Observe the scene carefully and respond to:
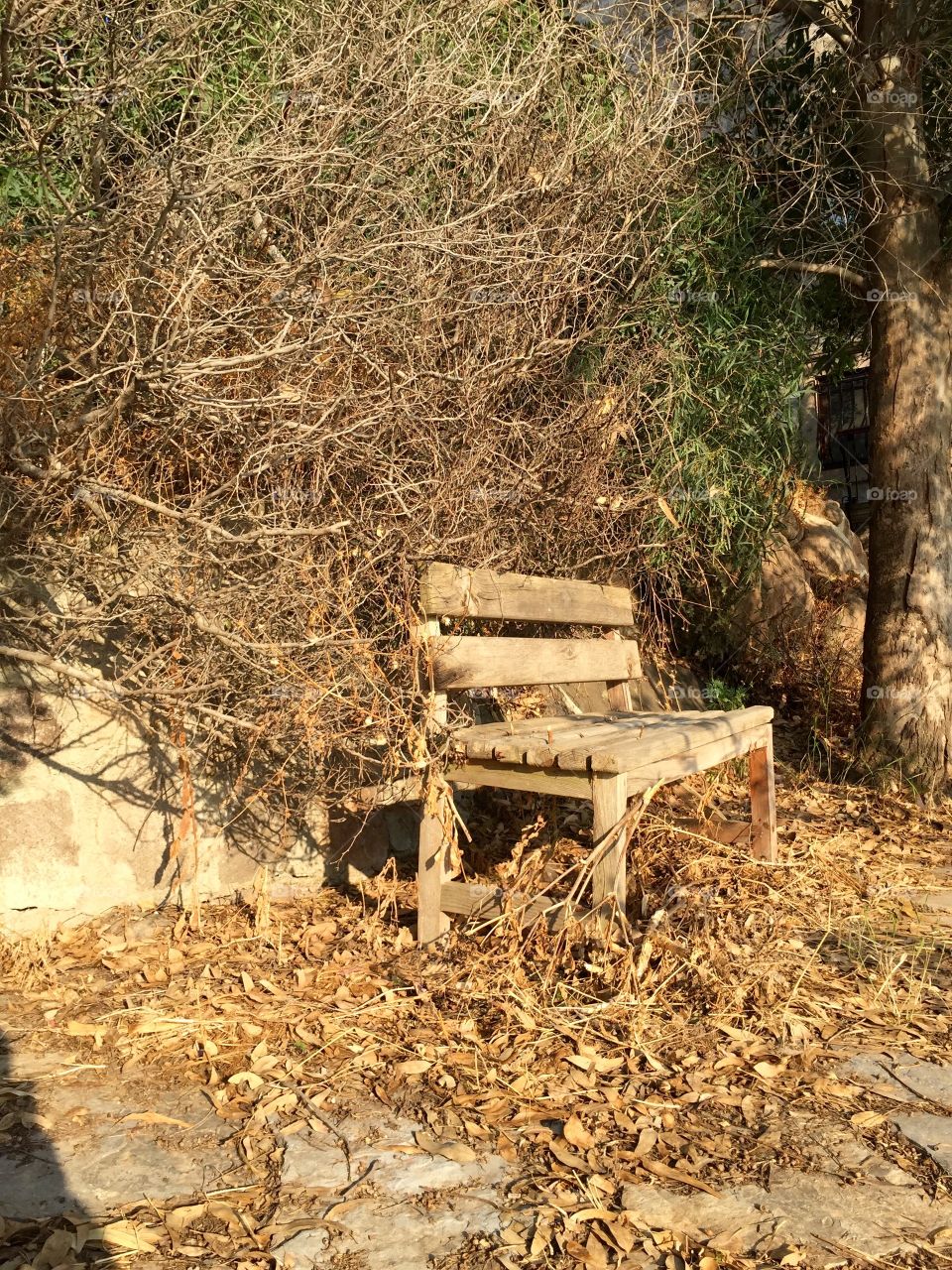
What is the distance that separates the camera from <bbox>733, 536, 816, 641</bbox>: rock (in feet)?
25.1

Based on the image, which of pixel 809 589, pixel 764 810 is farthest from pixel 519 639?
pixel 809 589

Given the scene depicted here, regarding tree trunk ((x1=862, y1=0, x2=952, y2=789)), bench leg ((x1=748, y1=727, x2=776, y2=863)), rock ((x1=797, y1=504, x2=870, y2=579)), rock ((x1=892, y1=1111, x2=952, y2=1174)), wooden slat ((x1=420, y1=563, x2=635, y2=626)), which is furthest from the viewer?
rock ((x1=797, y1=504, x2=870, y2=579))

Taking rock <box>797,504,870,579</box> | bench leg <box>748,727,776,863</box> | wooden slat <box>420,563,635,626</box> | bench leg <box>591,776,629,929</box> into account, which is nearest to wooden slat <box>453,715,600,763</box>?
bench leg <box>591,776,629,929</box>

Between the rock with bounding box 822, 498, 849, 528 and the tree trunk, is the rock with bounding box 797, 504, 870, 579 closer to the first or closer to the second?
the rock with bounding box 822, 498, 849, 528

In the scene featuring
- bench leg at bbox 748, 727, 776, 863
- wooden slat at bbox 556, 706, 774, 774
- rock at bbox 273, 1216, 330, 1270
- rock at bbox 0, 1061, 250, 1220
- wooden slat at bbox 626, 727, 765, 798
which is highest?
wooden slat at bbox 556, 706, 774, 774

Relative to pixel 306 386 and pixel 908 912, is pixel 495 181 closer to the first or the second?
pixel 306 386

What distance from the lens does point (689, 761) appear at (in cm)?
365

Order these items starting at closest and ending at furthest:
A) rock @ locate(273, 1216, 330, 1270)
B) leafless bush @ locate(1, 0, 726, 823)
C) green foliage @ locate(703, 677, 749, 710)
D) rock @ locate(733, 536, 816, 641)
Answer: rock @ locate(273, 1216, 330, 1270)
leafless bush @ locate(1, 0, 726, 823)
green foliage @ locate(703, 677, 749, 710)
rock @ locate(733, 536, 816, 641)

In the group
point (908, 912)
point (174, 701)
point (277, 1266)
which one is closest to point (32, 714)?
point (174, 701)

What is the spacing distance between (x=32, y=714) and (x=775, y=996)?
262cm

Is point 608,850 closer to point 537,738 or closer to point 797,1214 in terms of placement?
point 537,738

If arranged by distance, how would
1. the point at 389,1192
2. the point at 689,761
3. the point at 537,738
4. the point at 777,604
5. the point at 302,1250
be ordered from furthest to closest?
the point at 777,604
the point at 689,761
the point at 537,738
the point at 389,1192
the point at 302,1250

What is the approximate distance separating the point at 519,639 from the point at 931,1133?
6.50 feet

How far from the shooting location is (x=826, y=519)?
953 centimetres
